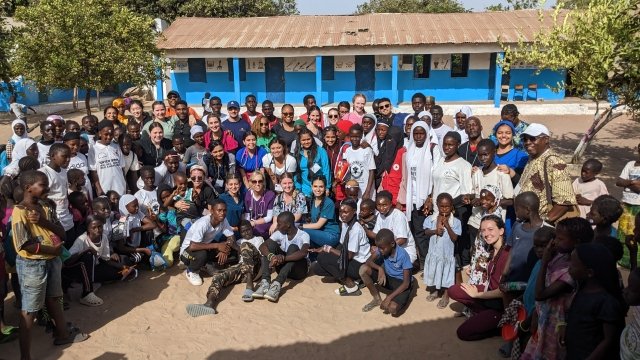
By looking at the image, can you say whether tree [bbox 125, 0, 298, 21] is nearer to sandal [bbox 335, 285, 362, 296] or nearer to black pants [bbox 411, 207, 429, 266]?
black pants [bbox 411, 207, 429, 266]

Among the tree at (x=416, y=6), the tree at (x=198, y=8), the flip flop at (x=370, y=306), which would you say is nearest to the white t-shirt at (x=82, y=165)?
the flip flop at (x=370, y=306)

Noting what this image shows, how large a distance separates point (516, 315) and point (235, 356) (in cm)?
245

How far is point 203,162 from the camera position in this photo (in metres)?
6.44

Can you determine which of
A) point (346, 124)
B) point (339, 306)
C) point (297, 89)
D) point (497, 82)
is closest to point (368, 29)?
point (297, 89)

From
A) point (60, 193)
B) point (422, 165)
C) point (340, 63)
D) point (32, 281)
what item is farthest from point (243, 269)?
point (340, 63)

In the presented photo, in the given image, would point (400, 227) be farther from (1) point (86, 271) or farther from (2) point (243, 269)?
(1) point (86, 271)

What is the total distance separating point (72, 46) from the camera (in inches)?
432

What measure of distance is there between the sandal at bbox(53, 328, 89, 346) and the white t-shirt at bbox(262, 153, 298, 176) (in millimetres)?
2893

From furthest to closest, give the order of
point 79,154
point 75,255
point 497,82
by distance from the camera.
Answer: point 497,82 → point 79,154 → point 75,255

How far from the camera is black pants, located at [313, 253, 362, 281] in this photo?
5.56 metres

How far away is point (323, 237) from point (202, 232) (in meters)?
1.44

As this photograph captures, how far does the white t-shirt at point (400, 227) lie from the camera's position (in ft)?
17.8

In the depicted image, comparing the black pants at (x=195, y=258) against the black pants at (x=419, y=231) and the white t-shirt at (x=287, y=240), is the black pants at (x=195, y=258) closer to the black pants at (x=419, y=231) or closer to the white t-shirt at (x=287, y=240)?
the white t-shirt at (x=287, y=240)

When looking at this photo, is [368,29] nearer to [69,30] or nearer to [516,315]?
[69,30]
